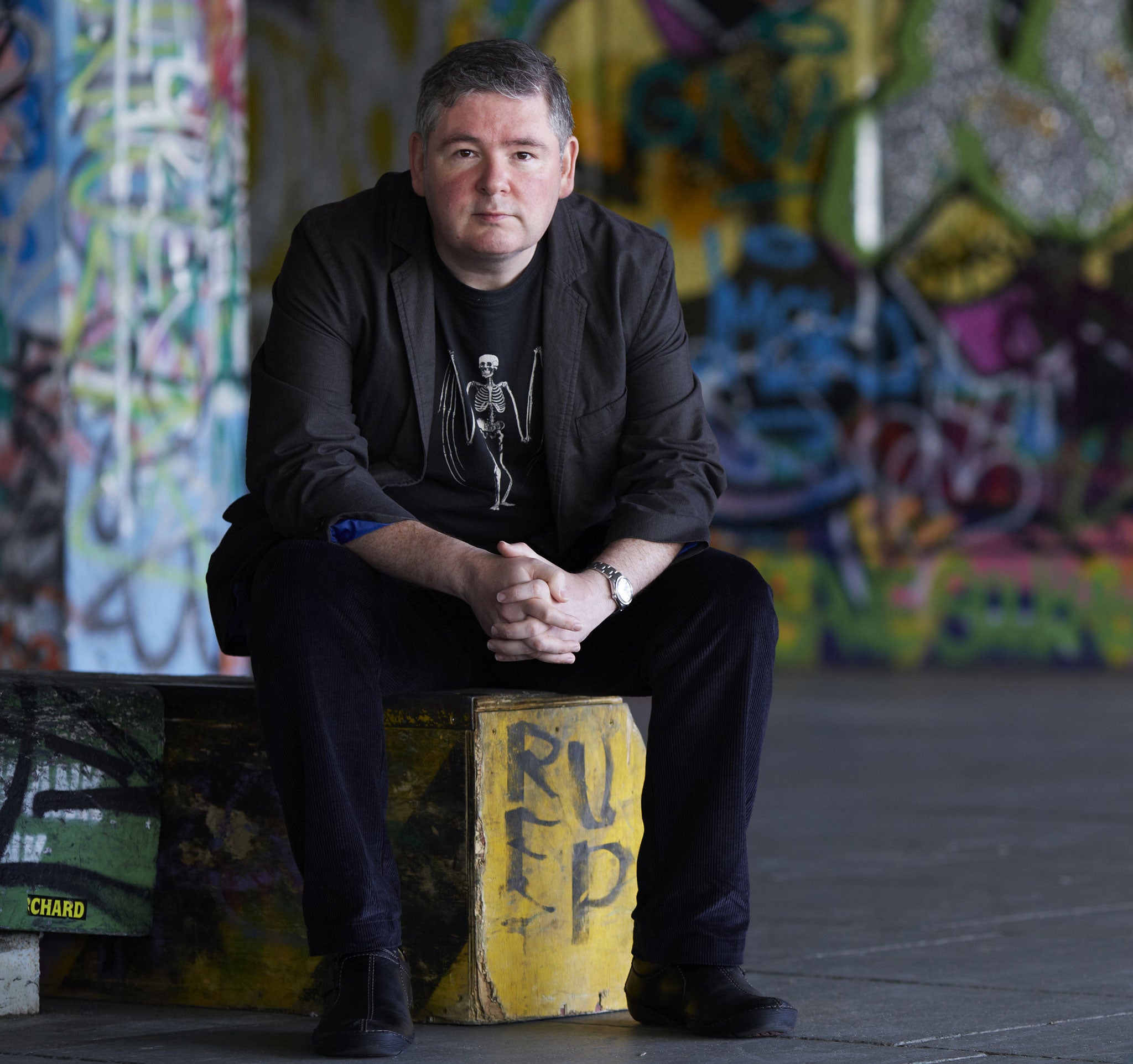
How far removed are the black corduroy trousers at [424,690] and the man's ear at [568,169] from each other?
72 centimetres

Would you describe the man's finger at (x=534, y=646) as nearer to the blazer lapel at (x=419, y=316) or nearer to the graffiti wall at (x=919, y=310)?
the blazer lapel at (x=419, y=316)

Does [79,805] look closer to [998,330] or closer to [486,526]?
[486,526]

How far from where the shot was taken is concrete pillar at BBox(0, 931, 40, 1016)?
3.29 metres

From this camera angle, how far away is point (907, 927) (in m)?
4.16

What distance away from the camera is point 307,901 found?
2990 millimetres

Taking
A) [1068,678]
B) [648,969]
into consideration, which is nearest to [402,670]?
[648,969]

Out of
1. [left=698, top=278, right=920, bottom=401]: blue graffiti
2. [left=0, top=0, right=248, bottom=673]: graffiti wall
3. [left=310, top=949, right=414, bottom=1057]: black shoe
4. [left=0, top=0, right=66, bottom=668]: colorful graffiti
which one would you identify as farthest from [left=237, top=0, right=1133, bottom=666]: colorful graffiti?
[left=310, top=949, right=414, bottom=1057]: black shoe

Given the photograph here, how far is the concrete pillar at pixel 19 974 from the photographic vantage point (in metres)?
3.29

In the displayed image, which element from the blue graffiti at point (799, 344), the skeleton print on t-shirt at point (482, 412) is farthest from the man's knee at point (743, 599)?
the blue graffiti at point (799, 344)

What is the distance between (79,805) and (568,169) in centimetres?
143

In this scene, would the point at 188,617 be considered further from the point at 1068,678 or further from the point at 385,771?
the point at 1068,678

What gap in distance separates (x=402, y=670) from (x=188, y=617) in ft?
12.4

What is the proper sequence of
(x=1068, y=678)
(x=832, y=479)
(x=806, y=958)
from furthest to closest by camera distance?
1. (x=832, y=479)
2. (x=1068, y=678)
3. (x=806, y=958)

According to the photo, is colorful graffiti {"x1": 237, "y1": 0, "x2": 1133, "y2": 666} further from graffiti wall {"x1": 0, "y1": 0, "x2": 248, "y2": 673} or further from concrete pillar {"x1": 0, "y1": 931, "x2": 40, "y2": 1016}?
concrete pillar {"x1": 0, "y1": 931, "x2": 40, "y2": 1016}
